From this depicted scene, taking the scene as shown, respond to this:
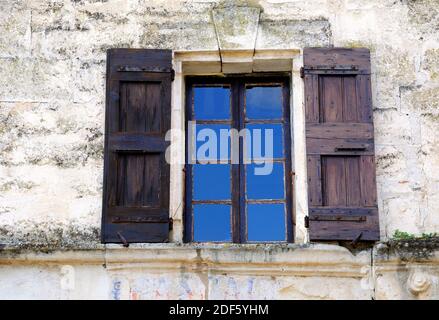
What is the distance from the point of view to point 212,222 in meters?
8.48

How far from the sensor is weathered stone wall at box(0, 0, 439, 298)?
27.1 ft

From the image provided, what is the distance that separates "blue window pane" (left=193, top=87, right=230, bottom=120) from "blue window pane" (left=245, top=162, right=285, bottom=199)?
485 millimetres

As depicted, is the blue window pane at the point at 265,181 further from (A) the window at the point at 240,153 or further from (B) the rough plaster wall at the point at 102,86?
(B) the rough plaster wall at the point at 102,86

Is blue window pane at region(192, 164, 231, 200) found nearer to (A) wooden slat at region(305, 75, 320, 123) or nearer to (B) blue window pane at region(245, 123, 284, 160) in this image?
(B) blue window pane at region(245, 123, 284, 160)

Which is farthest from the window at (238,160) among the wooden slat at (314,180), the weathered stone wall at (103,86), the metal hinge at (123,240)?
the metal hinge at (123,240)

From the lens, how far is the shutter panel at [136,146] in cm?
812

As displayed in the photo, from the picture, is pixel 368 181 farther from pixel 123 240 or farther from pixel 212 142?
pixel 123 240

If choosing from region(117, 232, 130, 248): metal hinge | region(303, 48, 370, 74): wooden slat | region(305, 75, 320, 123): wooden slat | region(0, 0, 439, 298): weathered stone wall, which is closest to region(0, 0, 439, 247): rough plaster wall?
region(0, 0, 439, 298): weathered stone wall

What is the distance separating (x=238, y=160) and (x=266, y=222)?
0.53 meters

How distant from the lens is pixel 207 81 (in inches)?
348

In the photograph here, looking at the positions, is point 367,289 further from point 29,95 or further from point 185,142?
point 29,95

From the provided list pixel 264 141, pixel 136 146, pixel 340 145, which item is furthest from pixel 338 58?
pixel 136 146
